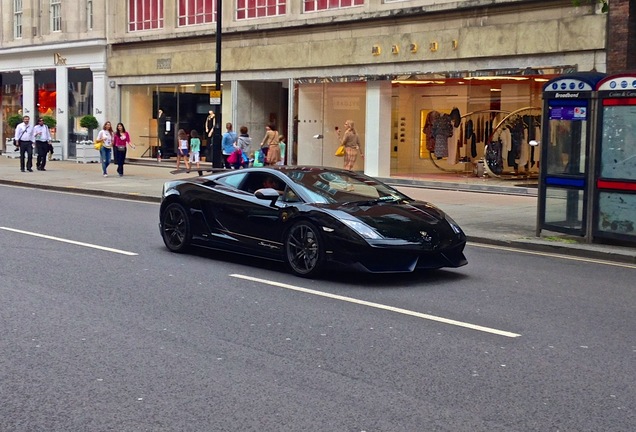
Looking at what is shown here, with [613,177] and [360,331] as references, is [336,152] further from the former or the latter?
[360,331]

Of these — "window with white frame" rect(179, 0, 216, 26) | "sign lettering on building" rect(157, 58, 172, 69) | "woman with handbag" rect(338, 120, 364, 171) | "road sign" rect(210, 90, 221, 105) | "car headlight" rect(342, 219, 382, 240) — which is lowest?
"car headlight" rect(342, 219, 382, 240)

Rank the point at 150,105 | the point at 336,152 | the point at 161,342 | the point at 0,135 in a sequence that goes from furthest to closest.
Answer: the point at 0,135 < the point at 150,105 < the point at 336,152 < the point at 161,342

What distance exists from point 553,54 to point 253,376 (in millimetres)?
17744

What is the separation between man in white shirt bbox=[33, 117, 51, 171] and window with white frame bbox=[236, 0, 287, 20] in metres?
7.58

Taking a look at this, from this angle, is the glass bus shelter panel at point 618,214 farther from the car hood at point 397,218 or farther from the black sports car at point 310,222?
the car hood at point 397,218

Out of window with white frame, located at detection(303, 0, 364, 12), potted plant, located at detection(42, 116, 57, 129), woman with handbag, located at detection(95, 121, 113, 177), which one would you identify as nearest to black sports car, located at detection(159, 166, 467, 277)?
window with white frame, located at detection(303, 0, 364, 12)

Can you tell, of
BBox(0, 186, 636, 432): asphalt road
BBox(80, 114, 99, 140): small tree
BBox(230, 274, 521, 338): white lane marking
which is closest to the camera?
BBox(0, 186, 636, 432): asphalt road

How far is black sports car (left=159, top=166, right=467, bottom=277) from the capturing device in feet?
32.6

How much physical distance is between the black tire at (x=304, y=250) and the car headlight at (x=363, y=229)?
0.41 m

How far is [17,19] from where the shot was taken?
4309cm

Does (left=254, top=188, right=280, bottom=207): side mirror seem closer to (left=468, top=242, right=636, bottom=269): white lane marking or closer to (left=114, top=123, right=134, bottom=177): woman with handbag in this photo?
(left=468, top=242, right=636, bottom=269): white lane marking

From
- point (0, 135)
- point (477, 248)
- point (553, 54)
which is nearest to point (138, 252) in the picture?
point (477, 248)

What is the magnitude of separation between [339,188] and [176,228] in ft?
8.35

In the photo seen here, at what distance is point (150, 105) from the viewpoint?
36.1 metres
